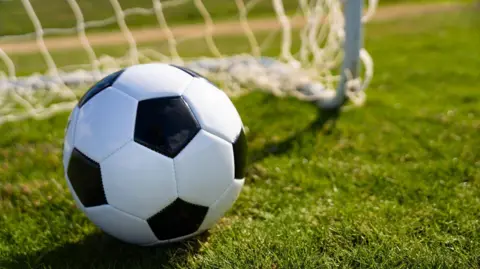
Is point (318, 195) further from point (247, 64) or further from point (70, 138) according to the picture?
point (247, 64)

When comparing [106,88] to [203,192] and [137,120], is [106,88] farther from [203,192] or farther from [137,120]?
[203,192]

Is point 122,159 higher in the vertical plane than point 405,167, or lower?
higher

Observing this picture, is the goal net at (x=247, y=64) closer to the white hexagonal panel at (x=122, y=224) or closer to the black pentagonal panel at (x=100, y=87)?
the black pentagonal panel at (x=100, y=87)

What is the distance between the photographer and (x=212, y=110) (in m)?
2.55

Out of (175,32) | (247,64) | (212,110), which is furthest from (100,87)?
(175,32)

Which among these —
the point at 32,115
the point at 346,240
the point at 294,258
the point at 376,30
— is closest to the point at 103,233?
the point at 294,258

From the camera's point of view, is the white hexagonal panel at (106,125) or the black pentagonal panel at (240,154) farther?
the black pentagonal panel at (240,154)

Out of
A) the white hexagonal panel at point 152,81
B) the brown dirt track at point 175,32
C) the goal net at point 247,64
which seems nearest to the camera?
the white hexagonal panel at point 152,81

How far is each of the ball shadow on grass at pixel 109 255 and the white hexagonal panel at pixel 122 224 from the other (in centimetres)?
8

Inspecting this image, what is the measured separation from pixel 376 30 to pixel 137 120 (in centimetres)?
750

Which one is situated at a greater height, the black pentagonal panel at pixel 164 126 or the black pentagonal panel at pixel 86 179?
the black pentagonal panel at pixel 164 126

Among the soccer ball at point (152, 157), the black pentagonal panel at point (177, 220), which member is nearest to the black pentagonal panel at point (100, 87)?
the soccer ball at point (152, 157)

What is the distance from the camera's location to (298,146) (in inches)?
153

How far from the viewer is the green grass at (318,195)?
8.22 feet
